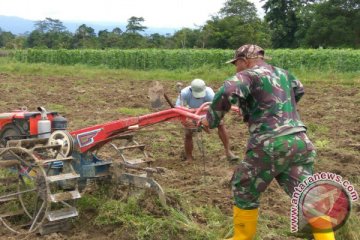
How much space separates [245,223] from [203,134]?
5.48 meters

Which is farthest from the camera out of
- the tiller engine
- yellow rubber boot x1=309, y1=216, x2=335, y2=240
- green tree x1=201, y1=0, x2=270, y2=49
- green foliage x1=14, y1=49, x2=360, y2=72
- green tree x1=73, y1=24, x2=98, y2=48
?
green tree x1=73, y1=24, x2=98, y2=48

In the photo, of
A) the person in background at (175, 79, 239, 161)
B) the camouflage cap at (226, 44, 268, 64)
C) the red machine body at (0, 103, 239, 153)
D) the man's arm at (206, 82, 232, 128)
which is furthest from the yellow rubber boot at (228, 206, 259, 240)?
the person in background at (175, 79, 239, 161)

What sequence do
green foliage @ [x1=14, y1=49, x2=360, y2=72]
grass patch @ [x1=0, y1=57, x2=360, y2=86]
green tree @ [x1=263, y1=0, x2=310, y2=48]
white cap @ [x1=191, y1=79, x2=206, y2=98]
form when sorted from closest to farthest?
white cap @ [x1=191, y1=79, x2=206, y2=98] < grass patch @ [x1=0, y1=57, x2=360, y2=86] < green foliage @ [x1=14, y1=49, x2=360, y2=72] < green tree @ [x1=263, y1=0, x2=310, y2=48]

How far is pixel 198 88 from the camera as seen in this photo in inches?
303

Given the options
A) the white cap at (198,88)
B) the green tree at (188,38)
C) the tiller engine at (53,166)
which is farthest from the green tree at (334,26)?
the tiller engine at (53,166)

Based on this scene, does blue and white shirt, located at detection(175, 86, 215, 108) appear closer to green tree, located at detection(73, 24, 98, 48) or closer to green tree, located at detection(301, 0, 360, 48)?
green tree, located at detection(73, 24, 98, 48)

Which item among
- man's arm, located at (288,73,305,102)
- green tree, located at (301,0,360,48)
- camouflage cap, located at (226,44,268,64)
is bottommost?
man's arm, located at (288,73,305,102)

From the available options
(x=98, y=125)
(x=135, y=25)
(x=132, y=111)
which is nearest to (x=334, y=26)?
(x=135, y=25)

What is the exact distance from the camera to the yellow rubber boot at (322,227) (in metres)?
3.88

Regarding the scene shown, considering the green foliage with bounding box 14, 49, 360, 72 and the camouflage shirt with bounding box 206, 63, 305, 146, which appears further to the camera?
the green foliage with bounding box 14, 49, 360, 72

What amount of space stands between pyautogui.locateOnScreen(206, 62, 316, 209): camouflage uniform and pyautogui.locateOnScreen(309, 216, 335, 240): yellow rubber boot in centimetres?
30

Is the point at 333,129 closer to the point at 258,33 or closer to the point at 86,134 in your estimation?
the point at 86,134

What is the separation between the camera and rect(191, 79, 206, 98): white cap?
768 centimetres

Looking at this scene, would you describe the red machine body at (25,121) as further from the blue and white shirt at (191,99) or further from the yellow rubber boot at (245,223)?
the yellow rubber boot at (245,223)
